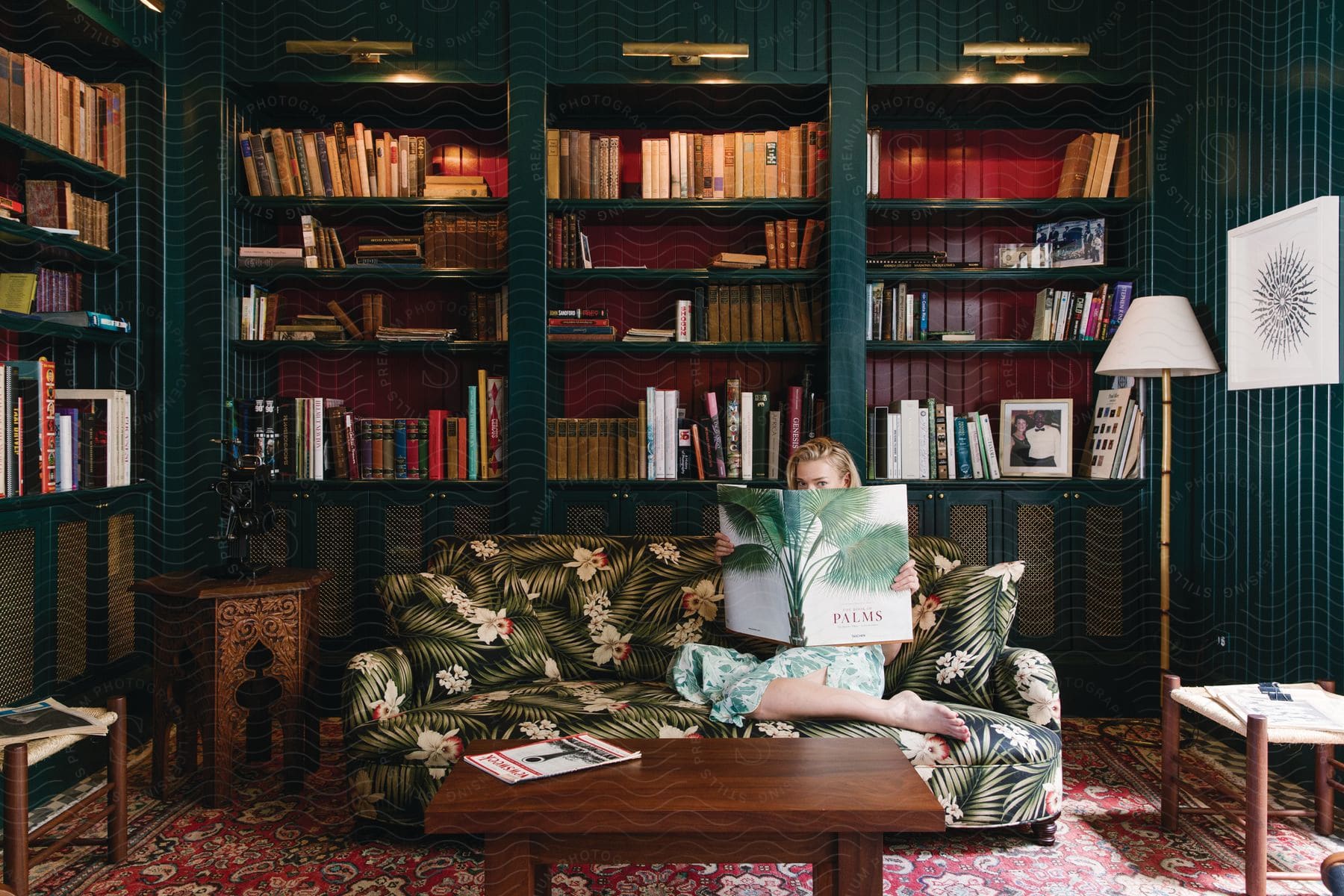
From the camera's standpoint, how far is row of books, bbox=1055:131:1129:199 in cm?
322

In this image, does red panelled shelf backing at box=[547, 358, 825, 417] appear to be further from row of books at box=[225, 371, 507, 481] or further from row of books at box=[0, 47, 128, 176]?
row of books at box=[0, 47, 128, 176]

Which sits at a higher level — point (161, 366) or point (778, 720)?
point (161, 366)

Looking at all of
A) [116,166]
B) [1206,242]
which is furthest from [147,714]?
[1206,242]

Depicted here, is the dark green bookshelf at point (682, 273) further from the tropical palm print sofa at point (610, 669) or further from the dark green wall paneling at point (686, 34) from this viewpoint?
the tropical palm print sofa at point (610, 669)

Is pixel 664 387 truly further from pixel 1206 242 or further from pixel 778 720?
pixel 1206 242

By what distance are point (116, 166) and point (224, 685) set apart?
1782 mm

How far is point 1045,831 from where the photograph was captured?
2.13 m

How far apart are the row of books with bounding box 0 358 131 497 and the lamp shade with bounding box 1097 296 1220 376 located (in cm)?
315

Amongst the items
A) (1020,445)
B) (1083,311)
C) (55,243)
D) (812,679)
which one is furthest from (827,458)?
(55,243)

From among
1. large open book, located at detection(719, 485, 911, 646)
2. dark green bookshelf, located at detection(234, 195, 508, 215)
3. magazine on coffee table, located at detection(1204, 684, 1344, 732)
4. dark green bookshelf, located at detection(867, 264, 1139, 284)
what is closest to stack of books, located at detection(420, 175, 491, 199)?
dark green bookshelf, located at detection(234, 195, 508, 215)

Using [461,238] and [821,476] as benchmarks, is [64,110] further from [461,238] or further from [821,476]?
[821,476]

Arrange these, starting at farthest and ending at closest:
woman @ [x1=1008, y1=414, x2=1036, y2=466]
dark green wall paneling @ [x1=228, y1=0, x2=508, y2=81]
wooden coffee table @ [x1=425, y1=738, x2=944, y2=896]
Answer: woman @ [x1=1008, y1=414, x2=1036, y2=466], dark green wall paneling @ [x1=228, y1=0, x2=508, y2=81], wooden coffee table @ [x1=425, y1=738, x2=944, y2=896]

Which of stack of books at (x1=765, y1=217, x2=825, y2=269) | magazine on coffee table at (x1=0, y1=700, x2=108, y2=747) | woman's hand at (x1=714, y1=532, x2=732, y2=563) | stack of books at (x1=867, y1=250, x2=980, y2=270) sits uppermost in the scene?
stack of books at (x1=765, y1=217, x2=825, y2=269)

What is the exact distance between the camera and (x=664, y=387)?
3.44 meters
